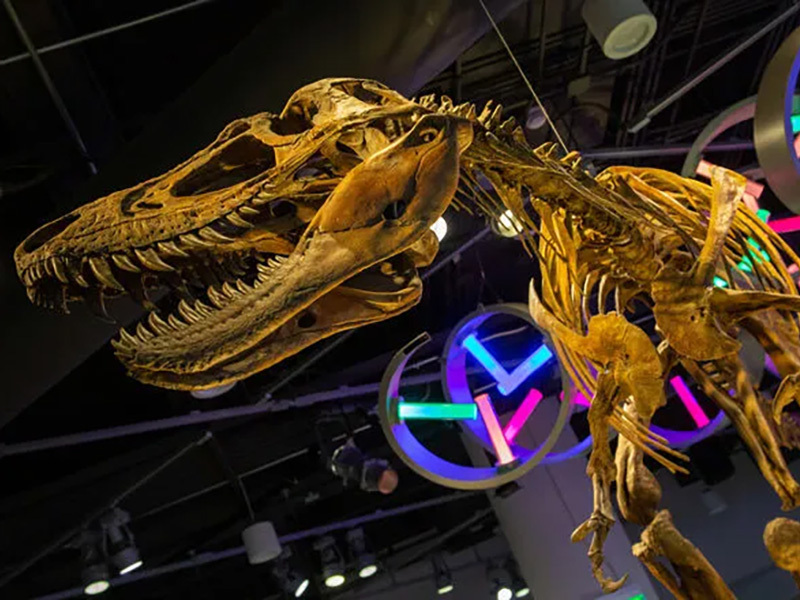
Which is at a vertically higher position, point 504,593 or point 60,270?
point 60,270

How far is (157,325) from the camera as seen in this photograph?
1.79 metres

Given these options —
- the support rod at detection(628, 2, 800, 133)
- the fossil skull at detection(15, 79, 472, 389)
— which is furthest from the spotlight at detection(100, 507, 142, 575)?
the support rod at detection(628, 2, 800, 133)

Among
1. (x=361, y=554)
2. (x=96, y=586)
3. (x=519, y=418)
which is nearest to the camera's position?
(x=96, y=586)

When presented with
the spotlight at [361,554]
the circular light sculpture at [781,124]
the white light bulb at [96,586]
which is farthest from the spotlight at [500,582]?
the circular light sculpture at [781,124]

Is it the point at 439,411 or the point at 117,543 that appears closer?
the point at 439,411

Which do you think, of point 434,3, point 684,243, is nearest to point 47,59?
point 434,3

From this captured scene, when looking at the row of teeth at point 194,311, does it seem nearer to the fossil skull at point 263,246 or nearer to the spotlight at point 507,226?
the fossil skull at point 263,246

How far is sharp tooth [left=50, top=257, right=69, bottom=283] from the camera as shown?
5.90 feet

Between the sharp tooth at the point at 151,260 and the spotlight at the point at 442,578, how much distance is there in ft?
34.0

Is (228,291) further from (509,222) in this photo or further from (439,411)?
(439,411)

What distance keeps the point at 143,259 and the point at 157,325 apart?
0.58ft

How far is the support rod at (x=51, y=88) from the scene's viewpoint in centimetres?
364

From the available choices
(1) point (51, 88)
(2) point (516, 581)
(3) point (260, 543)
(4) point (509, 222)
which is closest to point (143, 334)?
(4) point (509, 222)

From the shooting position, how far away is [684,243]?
315cm
